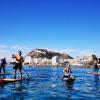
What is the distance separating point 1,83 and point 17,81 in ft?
12.0

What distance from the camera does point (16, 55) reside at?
3547 centimetres

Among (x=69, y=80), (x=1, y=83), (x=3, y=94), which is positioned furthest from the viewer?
(x=69, y=80)

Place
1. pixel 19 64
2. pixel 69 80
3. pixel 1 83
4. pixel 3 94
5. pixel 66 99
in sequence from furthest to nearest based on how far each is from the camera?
pixel 19 64
pixel 69 80
pixel 1 83
pixel 3 94
pixel 66 99

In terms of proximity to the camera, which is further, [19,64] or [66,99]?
[19,64]

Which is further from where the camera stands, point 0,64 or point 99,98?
point 0,64

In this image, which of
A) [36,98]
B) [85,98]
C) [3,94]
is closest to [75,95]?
[85,98]

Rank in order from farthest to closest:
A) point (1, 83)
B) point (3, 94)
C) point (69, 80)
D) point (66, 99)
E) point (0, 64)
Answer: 1. point (0, 64)
2. point (69, 80)
3. point (1, 83)
4. point (3, 94)
5. point (66, 99)

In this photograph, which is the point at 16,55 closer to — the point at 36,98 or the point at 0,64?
the point at 36,98

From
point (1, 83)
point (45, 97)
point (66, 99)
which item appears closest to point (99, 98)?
point (66, 99)

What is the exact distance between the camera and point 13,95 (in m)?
21.6

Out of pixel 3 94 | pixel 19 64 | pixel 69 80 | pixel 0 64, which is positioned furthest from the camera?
pixel 0 64

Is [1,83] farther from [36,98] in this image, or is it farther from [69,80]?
[36,98]

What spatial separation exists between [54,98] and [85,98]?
86.1 inches

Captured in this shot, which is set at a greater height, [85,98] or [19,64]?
[19,64]
